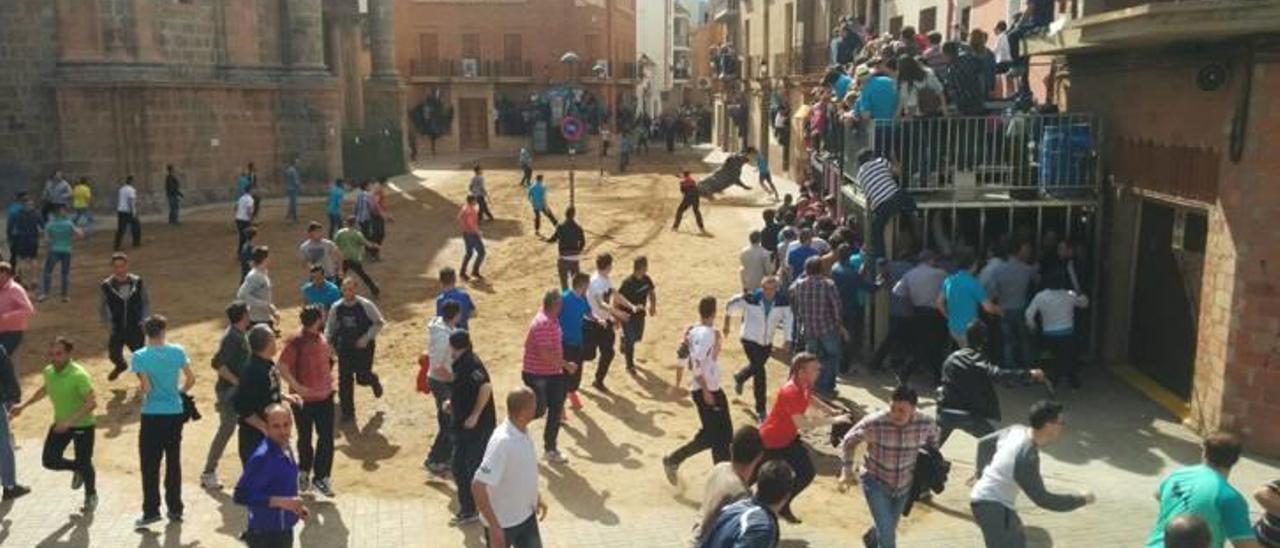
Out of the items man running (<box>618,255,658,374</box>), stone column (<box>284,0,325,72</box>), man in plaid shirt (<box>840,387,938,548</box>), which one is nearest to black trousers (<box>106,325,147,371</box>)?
man running (<box>618,255,658,374</box>)

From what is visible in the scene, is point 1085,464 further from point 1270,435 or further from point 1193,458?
point 1270,435

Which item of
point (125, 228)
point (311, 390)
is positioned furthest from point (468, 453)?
point (125, 228)

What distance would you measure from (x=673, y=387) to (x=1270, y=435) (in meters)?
5.86

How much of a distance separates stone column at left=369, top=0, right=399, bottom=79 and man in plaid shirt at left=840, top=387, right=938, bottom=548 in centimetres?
3655

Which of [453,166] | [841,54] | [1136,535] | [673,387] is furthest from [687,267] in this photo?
[453,166]

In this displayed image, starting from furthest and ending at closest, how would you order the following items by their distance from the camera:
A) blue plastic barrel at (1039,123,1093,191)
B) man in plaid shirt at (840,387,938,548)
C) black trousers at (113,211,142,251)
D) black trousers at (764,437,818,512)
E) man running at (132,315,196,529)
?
black trousers at (113,211,142,251), blue plastic barrel at (1039,123,1093,191), man running at (132,315,196,529), black trousers at (764,437,818,512), man in plaid shirt at (840,387,938,548)

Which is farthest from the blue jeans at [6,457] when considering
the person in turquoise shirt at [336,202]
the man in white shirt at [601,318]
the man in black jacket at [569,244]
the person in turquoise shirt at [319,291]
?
the person in turquoise shirt at [336,202]

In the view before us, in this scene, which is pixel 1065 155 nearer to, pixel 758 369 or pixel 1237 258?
pixel 1237 258

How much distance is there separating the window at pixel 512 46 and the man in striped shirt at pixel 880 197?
45.5m

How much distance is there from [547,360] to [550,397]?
412mm

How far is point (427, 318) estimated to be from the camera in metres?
15.9

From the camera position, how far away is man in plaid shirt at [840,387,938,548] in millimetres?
6781

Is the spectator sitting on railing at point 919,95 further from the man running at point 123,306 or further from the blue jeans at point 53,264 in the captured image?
the blue jeans at point 53,264

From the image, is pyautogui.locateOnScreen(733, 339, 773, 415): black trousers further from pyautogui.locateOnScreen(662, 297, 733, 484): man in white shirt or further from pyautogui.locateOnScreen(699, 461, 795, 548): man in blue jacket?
pyautogui.locateOnScreen(699, 461, 795, 548): man in blue jacket
